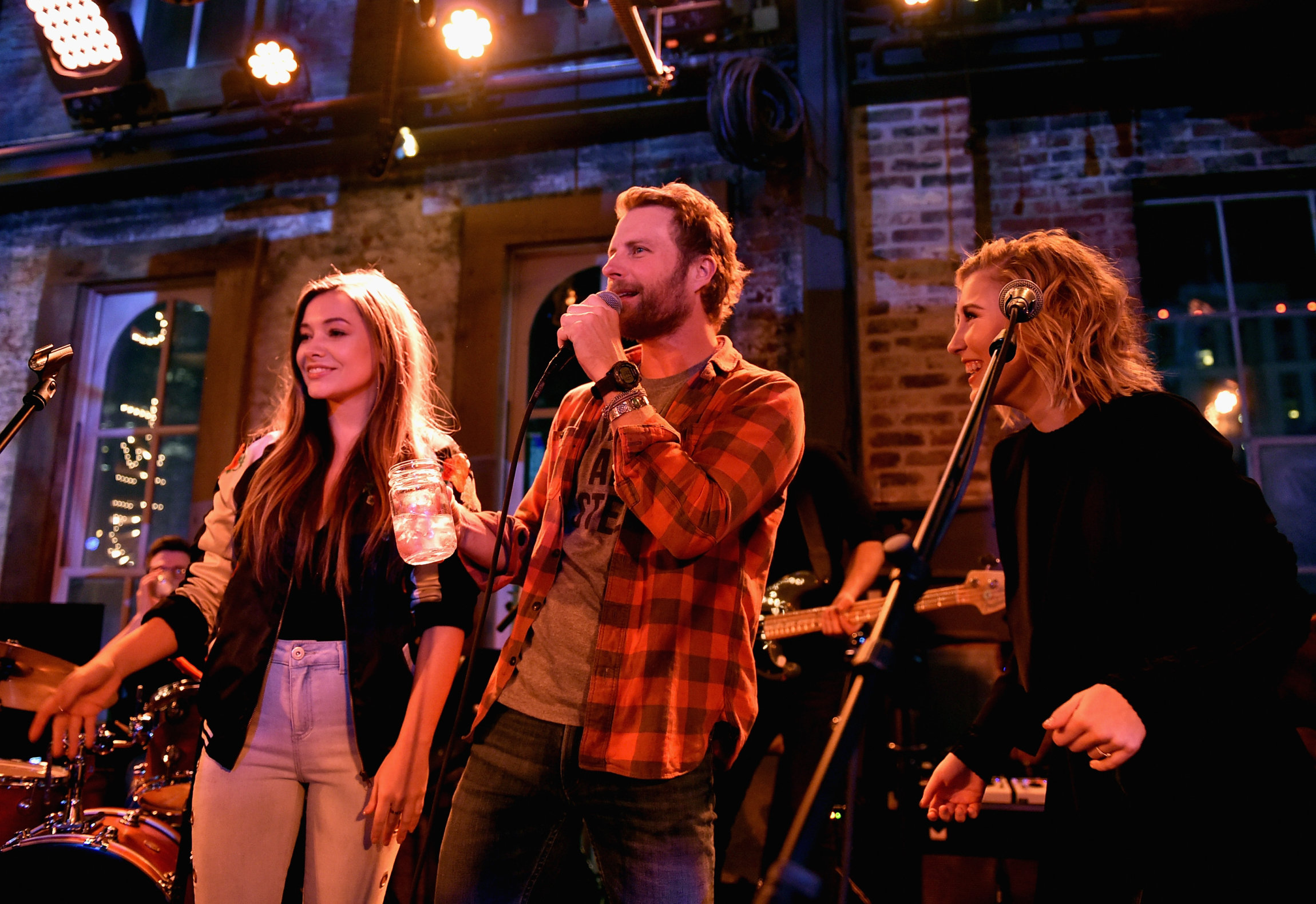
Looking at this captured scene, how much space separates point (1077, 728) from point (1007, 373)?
81cm

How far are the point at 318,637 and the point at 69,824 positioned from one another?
1906 mm

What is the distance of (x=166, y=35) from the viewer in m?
6.57

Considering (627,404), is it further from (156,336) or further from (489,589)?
(156,336)

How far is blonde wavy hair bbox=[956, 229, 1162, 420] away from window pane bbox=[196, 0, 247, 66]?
6323 mm

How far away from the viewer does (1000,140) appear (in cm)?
500

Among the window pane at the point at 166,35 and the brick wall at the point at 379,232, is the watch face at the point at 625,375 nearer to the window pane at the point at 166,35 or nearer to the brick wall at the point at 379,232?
the brick wall at the point at 379,232

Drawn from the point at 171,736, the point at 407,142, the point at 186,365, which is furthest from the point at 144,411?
the point at 171,736

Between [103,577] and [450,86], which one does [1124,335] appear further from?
[103,577]

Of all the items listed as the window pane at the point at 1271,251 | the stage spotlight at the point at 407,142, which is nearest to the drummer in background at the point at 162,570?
the stage spotlight at the point at 407,142

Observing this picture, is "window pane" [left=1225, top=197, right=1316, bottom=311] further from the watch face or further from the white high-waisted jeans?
the white high-waisted jeans

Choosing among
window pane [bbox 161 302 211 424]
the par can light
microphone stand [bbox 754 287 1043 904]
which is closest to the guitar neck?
microphone stand [bbox 754 287 1043 904]

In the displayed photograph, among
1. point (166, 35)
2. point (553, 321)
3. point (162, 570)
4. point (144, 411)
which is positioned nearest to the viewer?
point (162, 570)

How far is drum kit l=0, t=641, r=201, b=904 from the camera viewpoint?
2.98m

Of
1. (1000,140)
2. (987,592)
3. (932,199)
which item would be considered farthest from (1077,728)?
→ (1000,140)
